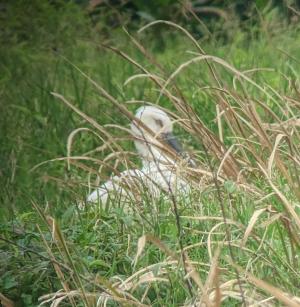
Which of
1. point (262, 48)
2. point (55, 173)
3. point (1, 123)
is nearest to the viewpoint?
point (55, 173)

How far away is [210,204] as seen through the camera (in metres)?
4.53

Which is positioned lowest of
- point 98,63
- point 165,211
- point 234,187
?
point 98,63

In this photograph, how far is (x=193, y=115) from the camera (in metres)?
4.72

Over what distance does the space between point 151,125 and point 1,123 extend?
→ 101 cm

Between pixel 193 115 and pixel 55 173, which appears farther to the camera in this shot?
pixel 55 173

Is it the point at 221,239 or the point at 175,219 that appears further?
the point at 175,219

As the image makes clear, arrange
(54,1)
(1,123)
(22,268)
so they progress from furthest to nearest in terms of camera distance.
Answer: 1. (54,1)
2. (1,123)
3. (22,268)

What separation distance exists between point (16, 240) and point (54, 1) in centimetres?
565

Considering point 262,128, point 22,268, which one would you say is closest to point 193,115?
point 262,128

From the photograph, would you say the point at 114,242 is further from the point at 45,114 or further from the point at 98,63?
the point at 98,63

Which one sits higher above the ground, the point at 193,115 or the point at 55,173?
the point at 193,115

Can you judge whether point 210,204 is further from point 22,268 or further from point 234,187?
point 22,268

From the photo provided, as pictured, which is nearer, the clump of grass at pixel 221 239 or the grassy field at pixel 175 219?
the clump of grass at pixel 221 239

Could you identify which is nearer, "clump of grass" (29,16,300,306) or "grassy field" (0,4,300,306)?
"clump of grass" (29,16,300,306)
